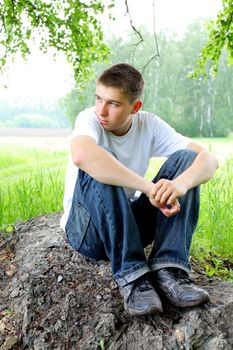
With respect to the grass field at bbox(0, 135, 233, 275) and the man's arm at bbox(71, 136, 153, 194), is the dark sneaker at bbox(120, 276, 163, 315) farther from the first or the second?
the grass field at bbox(0, 135, 233, 275)

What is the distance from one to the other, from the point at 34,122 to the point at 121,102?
4729 millimetres

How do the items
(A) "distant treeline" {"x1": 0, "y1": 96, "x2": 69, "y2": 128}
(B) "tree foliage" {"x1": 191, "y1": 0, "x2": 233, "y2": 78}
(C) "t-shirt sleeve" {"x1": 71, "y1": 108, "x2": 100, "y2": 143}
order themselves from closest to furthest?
1. (C) "t-shirt sleeve" {"x1": 71, "y1": 108, "x2": 100, "y2": 143}
2. (B) "tree foliage" {"x1": 191, "y1": 0, "x2": 233, "y2": 78}
3. (A) "distant treeline" {"x1": 0, "y1": 96, "x2": 69, "y2": 128}

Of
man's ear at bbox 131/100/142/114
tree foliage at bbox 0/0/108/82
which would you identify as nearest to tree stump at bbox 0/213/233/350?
man's ear at bbox 131/100/142/114

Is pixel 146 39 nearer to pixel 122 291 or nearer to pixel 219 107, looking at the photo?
pixel 219 107

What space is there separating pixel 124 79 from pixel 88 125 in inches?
9.2

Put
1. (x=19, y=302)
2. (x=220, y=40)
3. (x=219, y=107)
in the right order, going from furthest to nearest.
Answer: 1. (x=219, y=107)
2. (x=220, y=40)
3. (x=19, y=302)

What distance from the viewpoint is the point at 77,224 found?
1.73 metres

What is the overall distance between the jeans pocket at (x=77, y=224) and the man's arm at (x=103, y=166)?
7.6 inches

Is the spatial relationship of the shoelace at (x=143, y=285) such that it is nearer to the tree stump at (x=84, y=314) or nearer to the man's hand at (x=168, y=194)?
the tree stump at (x=84, y=314)

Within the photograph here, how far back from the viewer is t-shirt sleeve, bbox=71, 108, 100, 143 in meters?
1.64

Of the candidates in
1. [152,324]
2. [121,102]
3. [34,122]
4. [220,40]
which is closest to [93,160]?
[121,102]

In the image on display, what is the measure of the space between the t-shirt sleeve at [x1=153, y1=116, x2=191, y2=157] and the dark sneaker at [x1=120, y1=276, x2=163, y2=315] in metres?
0.58

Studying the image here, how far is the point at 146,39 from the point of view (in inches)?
240

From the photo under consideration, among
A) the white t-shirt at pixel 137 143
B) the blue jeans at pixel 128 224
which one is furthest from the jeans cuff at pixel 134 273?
the white t-shirt at pixel 137 143
